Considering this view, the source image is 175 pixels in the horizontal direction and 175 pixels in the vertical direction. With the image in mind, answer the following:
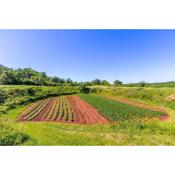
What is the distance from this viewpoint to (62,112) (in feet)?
23.3

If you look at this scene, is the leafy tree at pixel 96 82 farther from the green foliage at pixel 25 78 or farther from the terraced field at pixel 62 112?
the terraced field at pixel 62 112

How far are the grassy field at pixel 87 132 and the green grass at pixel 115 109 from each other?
428 mm

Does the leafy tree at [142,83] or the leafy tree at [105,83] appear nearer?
the leafy tree at [105,83]

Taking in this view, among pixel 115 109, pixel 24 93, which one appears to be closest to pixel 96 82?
pixel 115 109

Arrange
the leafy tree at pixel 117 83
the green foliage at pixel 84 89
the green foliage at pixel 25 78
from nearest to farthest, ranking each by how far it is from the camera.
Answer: the green foliage at pixel 25 78
the leafy tree at pixel 117 83
the green foliage at pixel 84 89

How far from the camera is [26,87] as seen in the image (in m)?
7.04

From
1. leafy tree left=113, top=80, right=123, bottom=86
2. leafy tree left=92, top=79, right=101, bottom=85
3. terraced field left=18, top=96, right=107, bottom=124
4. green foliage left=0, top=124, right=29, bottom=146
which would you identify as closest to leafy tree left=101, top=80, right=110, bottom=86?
leafy tree left=92, top=79, right=101, bottom=85

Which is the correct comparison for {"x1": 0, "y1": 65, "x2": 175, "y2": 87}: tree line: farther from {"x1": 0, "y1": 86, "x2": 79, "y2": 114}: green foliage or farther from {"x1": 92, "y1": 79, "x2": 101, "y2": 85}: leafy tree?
{"x1": 0, "y1": 86, "x2": 79, "y2": 114}: green foliage

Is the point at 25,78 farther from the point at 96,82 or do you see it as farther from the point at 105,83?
the point at 105,83

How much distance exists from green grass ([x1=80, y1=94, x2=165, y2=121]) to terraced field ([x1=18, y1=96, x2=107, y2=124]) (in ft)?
1.24

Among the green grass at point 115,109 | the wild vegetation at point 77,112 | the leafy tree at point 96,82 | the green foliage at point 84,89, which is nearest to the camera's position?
the wild vegetation at point 77,112

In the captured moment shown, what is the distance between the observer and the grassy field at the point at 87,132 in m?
5.38

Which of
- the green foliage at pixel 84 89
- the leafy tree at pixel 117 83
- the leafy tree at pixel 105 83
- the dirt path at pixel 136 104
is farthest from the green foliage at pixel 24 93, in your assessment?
the dirt path at pixel 136 104

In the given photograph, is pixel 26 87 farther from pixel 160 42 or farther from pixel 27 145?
pixel 160 42
